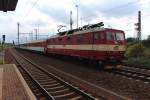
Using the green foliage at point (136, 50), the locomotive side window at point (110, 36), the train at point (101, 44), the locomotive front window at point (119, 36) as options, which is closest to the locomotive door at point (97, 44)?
the train at point (101, 44)

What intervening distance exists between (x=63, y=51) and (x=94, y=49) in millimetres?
9892

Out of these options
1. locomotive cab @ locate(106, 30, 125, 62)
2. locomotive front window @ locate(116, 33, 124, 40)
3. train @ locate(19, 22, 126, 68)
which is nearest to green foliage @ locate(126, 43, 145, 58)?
train @ locate(19, 22, 126, 68)

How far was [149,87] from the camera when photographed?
14.7 metres

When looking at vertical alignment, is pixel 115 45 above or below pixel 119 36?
below

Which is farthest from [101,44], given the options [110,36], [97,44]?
[110,36]

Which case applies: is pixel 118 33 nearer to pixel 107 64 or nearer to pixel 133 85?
pixel 107 64

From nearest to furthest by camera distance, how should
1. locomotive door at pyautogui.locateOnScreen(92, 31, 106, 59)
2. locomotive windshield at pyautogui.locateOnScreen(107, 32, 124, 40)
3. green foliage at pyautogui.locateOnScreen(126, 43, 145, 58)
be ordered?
locomotive door at pyautogui.locateOnScreen(92, 31, 106, 59), locomotive windshield at pyautogui.locateOnScreen(107, 32, 124, 40), green foliage at pyautogui.locateOnScreen(126, 43, 145, 58)

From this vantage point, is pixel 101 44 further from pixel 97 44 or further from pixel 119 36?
pixel 119 36

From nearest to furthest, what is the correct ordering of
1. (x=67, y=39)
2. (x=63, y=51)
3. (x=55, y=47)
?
(x=67, y=39) → (x=63, y=51) → (x=55, y=47)

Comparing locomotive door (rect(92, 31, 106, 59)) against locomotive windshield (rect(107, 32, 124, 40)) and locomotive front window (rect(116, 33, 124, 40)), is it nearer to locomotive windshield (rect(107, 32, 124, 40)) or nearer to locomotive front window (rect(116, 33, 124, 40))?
locomotive windshield (rect(107, 32, 124, 40))

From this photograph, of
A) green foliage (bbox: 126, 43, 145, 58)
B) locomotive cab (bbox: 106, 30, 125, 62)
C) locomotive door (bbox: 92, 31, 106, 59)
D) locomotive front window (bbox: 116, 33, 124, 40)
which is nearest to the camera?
locomotive cab (bbox: 106, 30, 125, 62)

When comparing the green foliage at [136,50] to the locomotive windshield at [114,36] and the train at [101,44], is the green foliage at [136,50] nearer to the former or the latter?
the train at [101,44]

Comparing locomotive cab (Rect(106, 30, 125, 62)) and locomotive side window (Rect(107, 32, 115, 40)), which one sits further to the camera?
locomotive side window (Rect(107, 32, 115, 40))

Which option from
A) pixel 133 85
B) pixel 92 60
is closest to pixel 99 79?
pixel 133 85
